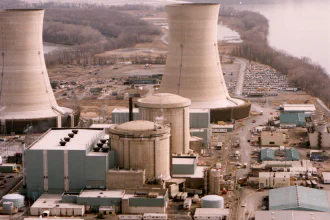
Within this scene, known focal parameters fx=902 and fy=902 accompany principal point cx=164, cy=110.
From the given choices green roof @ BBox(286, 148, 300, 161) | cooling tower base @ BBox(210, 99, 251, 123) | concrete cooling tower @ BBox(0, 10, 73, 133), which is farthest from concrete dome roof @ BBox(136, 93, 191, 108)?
cooling tower base @ BBox(210, 99, 251, 123)

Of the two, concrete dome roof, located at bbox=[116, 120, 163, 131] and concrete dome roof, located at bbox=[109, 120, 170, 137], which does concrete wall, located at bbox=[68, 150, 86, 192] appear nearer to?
concrete dome roof, located at bbox=[109, 120, 170, 137]

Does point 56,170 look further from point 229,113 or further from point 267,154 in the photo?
point 229,113

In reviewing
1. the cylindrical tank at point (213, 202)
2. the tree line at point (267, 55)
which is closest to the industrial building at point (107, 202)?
the cylindrical tank at point (213, 202)

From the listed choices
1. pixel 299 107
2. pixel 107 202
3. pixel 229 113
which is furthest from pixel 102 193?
pixel 299 107

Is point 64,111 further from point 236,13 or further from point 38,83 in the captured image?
point 236,13

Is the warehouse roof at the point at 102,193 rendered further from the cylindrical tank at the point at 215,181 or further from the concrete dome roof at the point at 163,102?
the concrete dome roof at the point at 163,102
